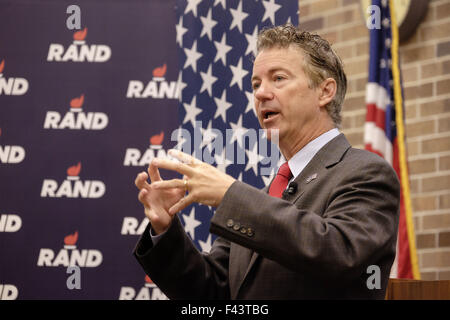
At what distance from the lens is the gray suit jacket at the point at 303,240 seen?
61.1 inches

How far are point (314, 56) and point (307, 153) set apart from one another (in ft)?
1.01

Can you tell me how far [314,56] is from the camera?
2.07 metres

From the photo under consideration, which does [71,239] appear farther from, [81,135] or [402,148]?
[402,148]

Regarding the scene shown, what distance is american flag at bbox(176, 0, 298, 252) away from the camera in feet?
11.2

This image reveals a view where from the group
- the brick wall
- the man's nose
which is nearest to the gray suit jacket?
the man's nose

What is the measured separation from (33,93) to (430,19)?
7.92ft

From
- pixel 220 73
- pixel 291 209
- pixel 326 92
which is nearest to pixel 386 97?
pixel 220 73

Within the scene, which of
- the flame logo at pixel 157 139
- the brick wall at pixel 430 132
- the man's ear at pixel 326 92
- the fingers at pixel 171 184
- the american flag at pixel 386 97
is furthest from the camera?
the flame logo at pixel 157 139

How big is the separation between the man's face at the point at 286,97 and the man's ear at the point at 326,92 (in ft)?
0.09

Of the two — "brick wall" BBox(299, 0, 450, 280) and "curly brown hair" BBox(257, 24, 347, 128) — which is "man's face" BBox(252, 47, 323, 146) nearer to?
"curly brown hair" BBox(257, 24, 347, 128)

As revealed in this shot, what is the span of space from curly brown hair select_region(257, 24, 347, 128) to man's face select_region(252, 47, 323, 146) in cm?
2

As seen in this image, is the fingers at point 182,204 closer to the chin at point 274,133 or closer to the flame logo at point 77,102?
the chin at point 274,133

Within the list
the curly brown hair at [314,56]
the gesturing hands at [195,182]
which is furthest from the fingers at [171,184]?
the curly brown hair at [314,56]

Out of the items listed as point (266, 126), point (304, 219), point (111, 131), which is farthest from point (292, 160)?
point (111, 131)
